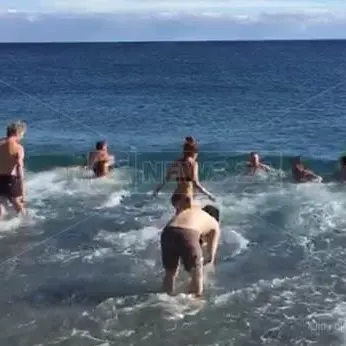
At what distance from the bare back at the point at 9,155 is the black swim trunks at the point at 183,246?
14.4 ft

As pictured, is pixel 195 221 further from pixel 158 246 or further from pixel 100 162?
pixel 100 162

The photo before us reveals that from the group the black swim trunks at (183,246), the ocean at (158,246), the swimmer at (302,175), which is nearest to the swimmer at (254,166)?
the ocean at (158,246)

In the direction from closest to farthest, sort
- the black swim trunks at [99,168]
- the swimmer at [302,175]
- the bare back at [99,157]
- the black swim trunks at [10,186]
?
1. the black swim trunks at [10,186]
2. the swimmer at [302,175]
3. the black swim trunks at [99,168]
4. the bare back at [99,157]

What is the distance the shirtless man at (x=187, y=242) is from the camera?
7.89 m

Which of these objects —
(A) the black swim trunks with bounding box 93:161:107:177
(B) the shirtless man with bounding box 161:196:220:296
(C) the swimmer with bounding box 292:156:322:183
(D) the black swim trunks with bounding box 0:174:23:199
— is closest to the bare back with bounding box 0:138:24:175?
(D) the black swim trunks with bounding box 0:174:23:199

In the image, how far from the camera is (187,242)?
787 cm

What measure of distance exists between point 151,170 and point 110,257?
28.6ft

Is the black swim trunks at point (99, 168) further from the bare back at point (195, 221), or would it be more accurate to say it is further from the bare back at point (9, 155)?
the bare back at point (195, 221)

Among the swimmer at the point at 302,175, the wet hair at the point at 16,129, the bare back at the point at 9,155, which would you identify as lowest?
the swimmer at the point at 302,175

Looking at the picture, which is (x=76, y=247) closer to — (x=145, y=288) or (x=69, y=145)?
(x=145, y=288)

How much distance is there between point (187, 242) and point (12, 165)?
4.76 m

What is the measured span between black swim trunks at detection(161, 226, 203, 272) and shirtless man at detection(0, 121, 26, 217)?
4.39m

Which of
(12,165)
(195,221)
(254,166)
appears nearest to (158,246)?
(195,221)

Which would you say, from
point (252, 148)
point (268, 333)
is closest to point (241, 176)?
point (252, 148)
